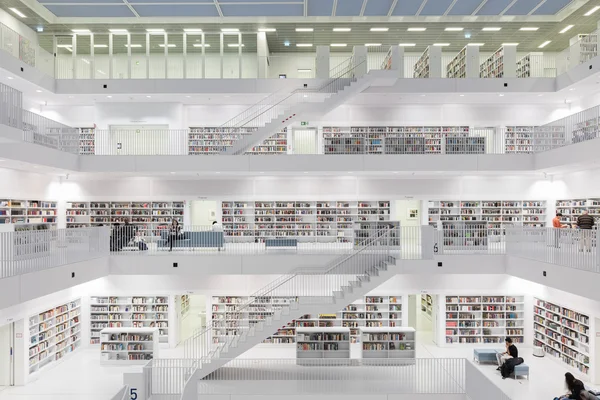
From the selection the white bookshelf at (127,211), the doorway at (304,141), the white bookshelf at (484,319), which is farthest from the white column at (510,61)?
the white bookshelf at (127,211)

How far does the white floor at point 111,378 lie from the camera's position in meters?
10.3

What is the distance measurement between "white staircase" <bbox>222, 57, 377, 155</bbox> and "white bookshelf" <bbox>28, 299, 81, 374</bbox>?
6.48 metres

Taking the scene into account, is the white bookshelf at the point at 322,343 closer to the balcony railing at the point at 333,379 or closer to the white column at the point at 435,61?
the balcony railing at the point at 333,379

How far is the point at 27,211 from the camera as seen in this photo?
552 inches

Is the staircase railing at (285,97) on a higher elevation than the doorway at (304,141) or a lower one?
higher

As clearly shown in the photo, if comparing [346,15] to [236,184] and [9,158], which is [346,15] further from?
[9,158]

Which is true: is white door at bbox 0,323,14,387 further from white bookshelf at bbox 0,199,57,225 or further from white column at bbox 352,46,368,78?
white column at bbox 352,46,368,78

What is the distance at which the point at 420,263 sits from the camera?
37.8ft

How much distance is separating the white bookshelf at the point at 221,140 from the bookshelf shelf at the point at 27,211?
490 centimetres

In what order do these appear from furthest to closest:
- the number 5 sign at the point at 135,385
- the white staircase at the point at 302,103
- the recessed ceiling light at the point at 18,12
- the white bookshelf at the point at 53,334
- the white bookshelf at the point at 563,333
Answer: the recessed ceiling light at the point at 18,12, the white staircase at the point at 302,103, the white bookshelf at the point at 53,334, the white bookshelf at the point at 563,333, the number 5 sign at the point at 135,385

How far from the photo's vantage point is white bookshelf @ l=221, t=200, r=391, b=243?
15812 millimetres

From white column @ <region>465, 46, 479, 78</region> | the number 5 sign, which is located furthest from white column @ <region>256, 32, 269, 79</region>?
the number 5 sign

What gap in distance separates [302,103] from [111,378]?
912cm

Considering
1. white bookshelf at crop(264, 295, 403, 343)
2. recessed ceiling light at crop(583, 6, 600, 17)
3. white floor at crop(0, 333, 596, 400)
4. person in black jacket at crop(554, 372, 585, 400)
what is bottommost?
white floor at crop(0, 333, 596, 400)
